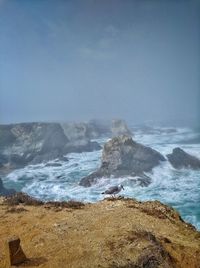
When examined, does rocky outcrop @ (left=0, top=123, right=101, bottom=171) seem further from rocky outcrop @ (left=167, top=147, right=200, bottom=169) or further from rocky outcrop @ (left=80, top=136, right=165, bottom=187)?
rocky outcrop @ (left=167, top=147, right=200, bottom=169)

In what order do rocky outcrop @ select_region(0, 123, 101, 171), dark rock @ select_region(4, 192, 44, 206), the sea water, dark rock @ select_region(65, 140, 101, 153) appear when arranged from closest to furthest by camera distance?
1. dark rock @ select_region(4, 192, 44, 206)
2. the sea water
3. rocky outcrop @ select_region(0, 123, 101, 171)
4. dark rock @ select_region(65, 140, 101, 153)

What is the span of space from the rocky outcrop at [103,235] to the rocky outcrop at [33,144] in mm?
43095

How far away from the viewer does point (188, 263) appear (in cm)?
1064

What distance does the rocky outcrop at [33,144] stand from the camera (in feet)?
193

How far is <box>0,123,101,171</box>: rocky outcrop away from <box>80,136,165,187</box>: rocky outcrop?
15.4 meters

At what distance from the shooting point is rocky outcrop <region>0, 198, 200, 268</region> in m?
10.1

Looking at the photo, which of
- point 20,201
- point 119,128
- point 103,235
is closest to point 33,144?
point 119,128

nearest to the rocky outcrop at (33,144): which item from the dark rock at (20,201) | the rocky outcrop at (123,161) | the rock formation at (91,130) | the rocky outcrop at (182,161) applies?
the rock formation at (91,130)

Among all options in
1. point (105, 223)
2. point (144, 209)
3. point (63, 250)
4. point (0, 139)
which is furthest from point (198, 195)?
point (0, 139)

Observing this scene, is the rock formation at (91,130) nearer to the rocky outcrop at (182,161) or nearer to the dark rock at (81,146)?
the dark rock at (81,146)

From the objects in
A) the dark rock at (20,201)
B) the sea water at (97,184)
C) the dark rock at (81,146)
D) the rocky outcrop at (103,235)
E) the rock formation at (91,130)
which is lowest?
the sea water at (97,184)

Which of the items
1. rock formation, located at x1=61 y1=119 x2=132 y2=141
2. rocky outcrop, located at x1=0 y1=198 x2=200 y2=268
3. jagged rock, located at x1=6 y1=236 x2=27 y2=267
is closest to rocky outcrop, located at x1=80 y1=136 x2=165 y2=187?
rock formation, located at x1=61 y1=119 x2=132 y2=141

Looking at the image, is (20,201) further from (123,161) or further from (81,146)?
(81,146)

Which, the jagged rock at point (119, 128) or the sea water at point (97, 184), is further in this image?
the jagged rock at point (119, 128)
